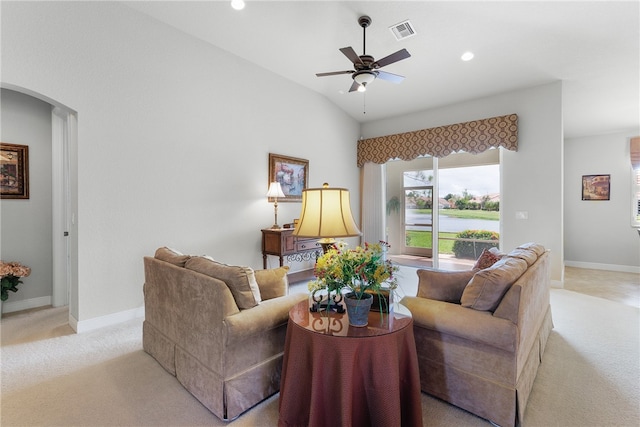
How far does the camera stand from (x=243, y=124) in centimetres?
437

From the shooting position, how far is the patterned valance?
474 centimetres

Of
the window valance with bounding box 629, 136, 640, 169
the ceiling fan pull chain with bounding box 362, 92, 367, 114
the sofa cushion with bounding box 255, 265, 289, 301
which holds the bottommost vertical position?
the sofa cushion with bounding box 255, 265, 289, 301

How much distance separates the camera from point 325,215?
1.84 m

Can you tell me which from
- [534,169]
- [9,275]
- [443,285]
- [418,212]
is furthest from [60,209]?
[534,169]

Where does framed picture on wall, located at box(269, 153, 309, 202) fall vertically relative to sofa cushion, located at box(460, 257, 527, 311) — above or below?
above

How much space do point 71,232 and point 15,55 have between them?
65.8 inches

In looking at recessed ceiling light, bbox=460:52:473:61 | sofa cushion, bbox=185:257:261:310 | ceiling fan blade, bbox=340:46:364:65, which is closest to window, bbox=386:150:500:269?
recessed ceiling light, bbox=460:52:473:61

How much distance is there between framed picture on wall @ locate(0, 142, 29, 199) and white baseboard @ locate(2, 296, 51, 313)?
4.05 feet

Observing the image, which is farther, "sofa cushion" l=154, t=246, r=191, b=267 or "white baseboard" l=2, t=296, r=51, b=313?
"white baseboard" l=2, t=296, r=51, b=313

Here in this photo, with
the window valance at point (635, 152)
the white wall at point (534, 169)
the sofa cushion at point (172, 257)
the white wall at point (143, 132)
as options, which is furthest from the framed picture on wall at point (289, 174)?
the window valance at point (635, 152)

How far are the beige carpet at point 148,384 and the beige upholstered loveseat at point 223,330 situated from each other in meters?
0.12

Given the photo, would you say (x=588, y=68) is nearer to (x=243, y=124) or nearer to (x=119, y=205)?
(x=243, y=124)

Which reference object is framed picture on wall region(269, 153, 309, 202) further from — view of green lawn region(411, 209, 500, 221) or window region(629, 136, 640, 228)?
window region(629, 136, 640, 228)

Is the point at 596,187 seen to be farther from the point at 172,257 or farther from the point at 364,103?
the point at 172,257
